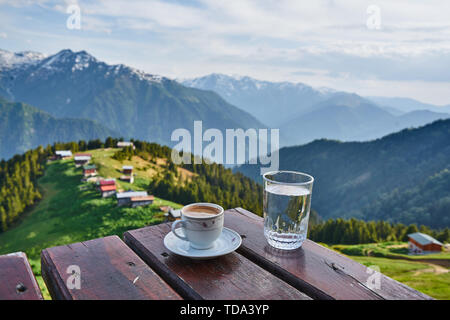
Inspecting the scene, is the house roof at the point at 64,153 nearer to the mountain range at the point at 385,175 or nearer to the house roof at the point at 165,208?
the house roof at the point at 165,208

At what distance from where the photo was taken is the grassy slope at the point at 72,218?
1286 inches

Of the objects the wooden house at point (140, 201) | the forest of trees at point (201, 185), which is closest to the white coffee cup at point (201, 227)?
the forest of trees at point (201, 185)

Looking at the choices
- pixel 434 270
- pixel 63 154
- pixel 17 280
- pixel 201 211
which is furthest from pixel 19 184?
pixel 201 211

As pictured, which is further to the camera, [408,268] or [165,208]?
[165,208]

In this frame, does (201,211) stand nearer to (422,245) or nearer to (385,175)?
(422,245)

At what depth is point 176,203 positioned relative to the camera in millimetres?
43969

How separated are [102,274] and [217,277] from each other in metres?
0.53

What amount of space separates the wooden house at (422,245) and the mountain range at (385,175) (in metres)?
43.3

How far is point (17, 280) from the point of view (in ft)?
4.65

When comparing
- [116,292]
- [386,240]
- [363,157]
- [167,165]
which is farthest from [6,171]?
[363,157]

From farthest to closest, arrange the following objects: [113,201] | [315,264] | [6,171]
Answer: [6,171] < [113,201] < [315,264]

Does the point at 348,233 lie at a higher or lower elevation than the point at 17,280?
lower
